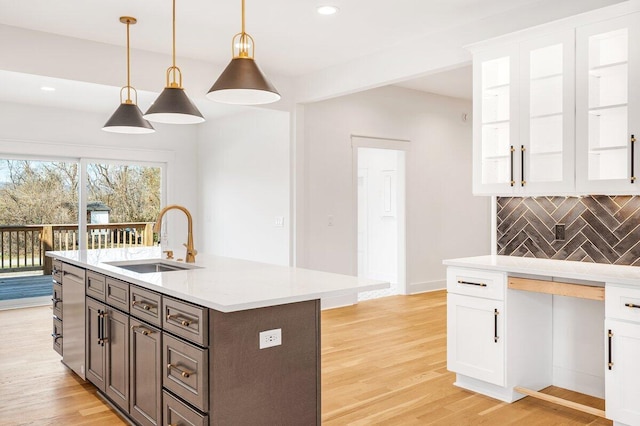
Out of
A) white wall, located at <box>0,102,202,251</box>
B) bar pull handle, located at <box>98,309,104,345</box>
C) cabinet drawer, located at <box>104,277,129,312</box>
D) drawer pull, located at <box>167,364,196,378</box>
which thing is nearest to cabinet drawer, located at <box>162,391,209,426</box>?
drawer pull, located at <box>167,364,196,378</box>

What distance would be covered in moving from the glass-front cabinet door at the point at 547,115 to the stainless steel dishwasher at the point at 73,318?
3.09 meters

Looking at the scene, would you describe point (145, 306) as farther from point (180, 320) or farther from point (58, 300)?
point (58, 300)

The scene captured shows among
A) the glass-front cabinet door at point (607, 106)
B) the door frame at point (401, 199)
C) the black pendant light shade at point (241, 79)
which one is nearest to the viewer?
the black pendant light shade at point (241, 79)

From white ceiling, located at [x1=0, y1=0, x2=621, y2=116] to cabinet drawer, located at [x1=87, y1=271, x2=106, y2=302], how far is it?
196 centimetres

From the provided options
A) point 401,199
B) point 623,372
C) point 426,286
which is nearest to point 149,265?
point 623,372

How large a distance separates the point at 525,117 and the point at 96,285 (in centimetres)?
301

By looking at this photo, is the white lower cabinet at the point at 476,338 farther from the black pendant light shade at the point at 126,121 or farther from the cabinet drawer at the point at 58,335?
the cabinet drawer at the point at 58,335

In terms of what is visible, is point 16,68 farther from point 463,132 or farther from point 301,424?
point 463,132

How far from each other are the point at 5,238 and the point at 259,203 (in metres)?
3.26

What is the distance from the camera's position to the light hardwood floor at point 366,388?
3031mm

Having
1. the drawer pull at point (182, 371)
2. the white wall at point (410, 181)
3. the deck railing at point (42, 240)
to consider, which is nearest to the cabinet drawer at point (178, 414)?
the drawer pull at point (182, 371)

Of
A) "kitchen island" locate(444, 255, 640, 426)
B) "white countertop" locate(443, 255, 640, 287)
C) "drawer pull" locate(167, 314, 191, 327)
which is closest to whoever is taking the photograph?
"drawer pull" locate(167, 314, 191, 327)

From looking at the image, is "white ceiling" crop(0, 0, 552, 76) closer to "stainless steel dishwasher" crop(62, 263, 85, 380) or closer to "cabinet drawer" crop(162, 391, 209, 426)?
"stainless steel dishwasher" crop(62, 263, 85, 380)

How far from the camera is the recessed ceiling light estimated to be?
3.79m
